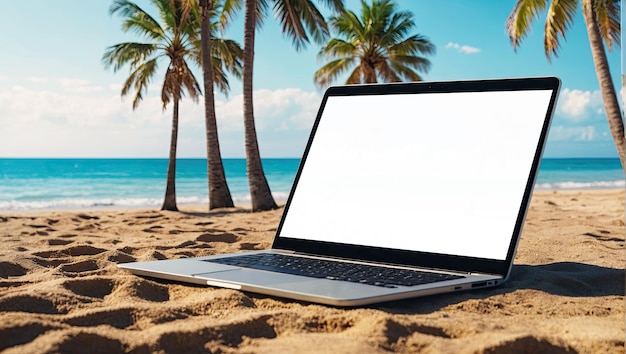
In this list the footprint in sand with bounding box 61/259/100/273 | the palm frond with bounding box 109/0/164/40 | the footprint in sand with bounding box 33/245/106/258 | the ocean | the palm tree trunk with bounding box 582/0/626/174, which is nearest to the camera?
the footprint in sand with bounding box 61/259/100/273

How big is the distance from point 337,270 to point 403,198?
48 centimetres

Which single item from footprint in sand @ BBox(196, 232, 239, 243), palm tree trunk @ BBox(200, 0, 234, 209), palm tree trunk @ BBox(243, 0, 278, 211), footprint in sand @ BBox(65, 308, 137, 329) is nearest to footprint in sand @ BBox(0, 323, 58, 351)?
footprint in sand @ BBox(65, 308, 137, 329)

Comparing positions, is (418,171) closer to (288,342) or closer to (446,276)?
(446,276)

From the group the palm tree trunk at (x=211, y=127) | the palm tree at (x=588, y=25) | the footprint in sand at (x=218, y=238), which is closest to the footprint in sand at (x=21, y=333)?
the footprint in sand at (x=218, y=238)

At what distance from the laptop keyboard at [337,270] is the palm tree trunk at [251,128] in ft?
35.6

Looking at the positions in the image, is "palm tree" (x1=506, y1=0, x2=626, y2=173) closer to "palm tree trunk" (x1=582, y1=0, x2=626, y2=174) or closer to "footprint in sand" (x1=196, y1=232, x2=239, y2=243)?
"palm tree trunk" (x1=582, y1=0, x2=626, y2=174)

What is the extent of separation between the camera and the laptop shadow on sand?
230 cm

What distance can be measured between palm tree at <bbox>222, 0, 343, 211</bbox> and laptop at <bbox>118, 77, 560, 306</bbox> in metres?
10.6

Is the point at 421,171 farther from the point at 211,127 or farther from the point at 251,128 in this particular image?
the point at 211,127

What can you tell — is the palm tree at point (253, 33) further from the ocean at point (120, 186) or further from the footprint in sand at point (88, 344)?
the ocean at point (120, 186)

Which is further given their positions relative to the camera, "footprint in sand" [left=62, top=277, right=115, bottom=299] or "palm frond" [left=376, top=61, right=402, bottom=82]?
"palm frond" [left=376, top=61, right=402, bottom=82]

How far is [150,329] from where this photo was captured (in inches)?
77.3

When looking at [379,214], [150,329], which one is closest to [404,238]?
[379,214]

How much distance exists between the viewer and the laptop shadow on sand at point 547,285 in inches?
90.5
